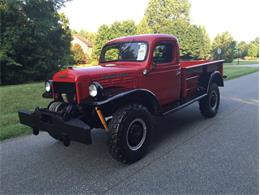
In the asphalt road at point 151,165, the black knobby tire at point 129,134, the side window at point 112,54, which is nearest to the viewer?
the asphalt road at point 151,165

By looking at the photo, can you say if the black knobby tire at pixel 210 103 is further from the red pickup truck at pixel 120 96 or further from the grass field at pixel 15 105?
the grass field at pixel 15 105

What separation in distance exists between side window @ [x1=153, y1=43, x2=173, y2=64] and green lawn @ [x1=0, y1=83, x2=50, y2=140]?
3.09 metres

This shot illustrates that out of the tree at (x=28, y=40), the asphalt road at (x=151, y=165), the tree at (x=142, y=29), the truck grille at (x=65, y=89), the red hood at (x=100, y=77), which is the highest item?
the tree at (x=142, y=29)

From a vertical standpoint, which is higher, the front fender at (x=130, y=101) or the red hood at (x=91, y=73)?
the red hood at (x=91, y=73)

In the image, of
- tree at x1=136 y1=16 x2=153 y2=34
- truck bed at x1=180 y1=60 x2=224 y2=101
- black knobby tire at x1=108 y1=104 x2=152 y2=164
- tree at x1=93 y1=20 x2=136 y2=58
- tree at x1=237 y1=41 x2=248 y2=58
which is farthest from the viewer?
tree at x1=237 y1=41 x2=248 y2=58

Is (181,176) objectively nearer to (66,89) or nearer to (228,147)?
(228,147)

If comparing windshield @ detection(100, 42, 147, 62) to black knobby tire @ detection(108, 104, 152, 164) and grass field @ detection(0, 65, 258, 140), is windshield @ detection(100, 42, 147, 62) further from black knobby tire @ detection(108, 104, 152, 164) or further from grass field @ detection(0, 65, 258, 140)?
grass field @ detection(0, 65, 258, 140)

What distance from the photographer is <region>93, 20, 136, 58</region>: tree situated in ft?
127

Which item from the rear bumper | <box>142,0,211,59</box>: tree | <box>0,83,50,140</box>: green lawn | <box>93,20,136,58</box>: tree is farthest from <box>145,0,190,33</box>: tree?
the rear bumper

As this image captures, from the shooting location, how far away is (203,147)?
4.52 meters

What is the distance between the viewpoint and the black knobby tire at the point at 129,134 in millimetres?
3773

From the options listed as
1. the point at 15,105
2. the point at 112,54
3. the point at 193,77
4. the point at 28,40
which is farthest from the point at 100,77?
the point at 28,40

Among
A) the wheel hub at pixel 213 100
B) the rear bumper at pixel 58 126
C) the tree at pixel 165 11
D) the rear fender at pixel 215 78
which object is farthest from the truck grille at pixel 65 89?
the tree at pixel 165 11

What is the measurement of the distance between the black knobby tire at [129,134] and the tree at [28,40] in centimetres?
1904
